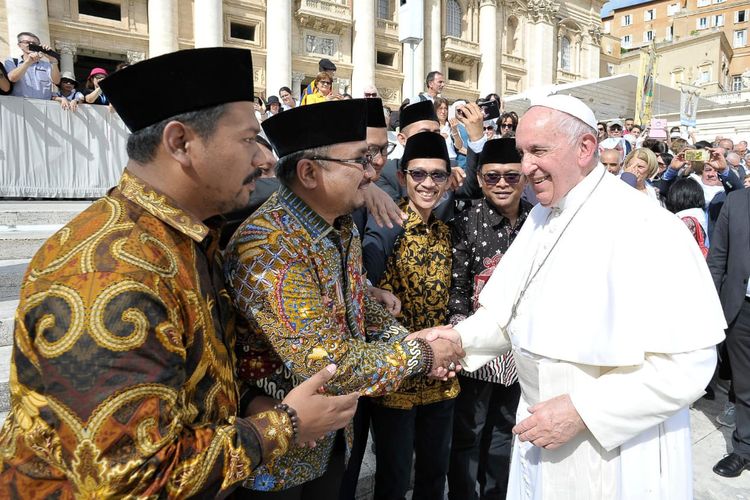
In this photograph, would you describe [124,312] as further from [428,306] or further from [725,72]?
[725,72]

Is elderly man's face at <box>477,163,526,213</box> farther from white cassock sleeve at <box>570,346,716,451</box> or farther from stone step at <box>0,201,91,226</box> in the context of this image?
stone step at <box>0,201,91,226</box>

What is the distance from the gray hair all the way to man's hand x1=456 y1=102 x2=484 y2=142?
2.50 metres

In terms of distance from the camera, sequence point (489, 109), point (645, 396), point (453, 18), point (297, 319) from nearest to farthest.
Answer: point (297, 319) → point (645, 396) → point (489, 109) → point (453, 18)

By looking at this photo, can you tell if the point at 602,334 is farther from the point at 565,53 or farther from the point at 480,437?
the point at 565,53

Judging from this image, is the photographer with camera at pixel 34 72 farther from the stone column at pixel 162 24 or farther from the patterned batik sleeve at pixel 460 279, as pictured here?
the stone column at pixel 162 24

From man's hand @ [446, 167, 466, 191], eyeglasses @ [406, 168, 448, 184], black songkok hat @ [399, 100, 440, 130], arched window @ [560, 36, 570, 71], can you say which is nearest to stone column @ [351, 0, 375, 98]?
arched window @ [560, 36, 570, 71]

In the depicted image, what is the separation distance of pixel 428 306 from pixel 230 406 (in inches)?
61.0

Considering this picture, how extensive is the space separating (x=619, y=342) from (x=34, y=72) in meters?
9.49

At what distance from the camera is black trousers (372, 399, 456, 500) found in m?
2.60

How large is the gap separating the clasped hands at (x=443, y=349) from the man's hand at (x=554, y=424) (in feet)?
1.26

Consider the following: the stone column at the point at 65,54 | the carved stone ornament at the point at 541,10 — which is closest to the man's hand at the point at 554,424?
the stone column at the point at 65,54

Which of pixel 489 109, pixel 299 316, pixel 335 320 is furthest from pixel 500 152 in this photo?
pixel 489 109

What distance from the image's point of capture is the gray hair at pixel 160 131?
4.22 ft

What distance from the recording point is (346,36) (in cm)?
2961
